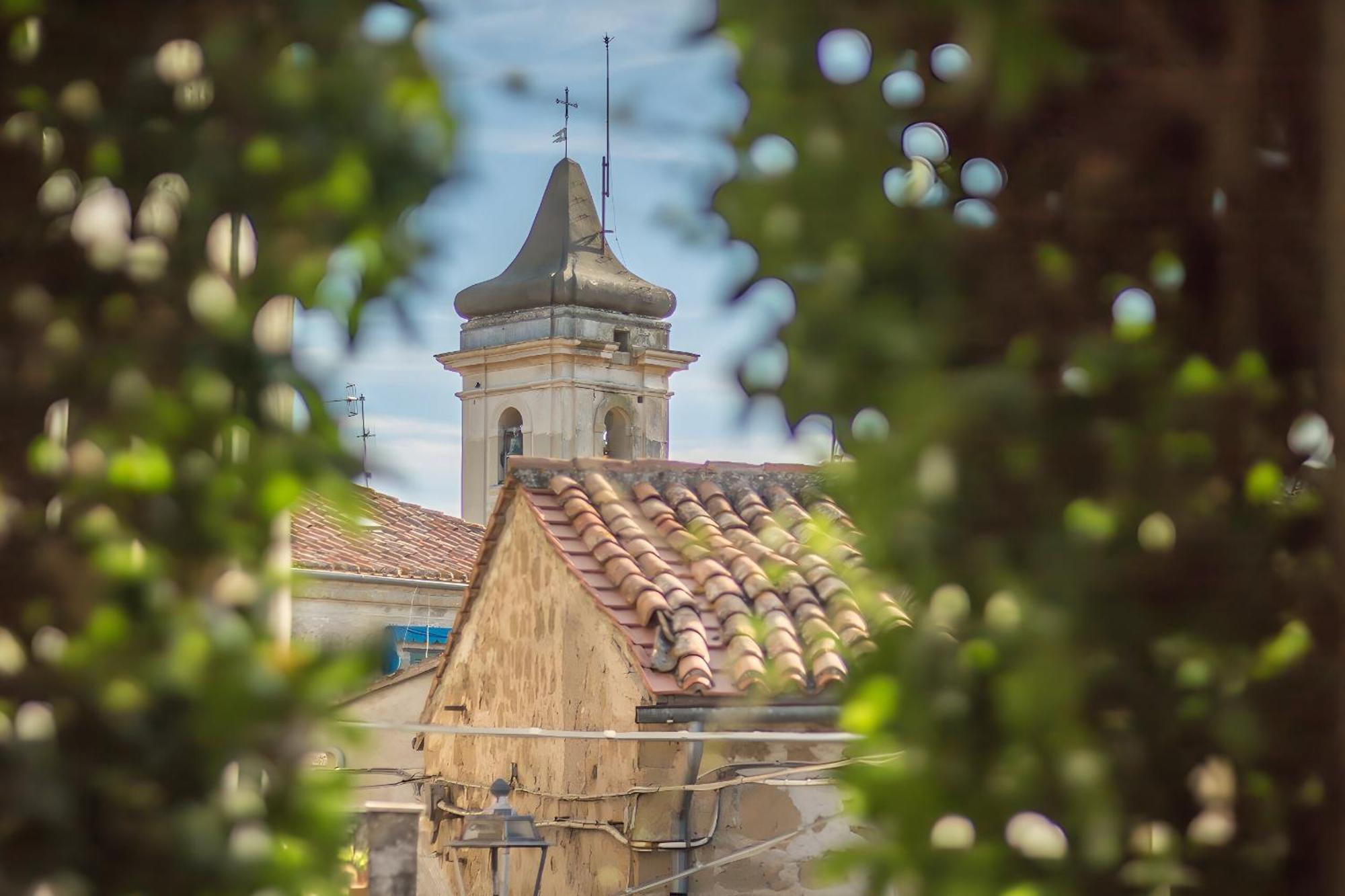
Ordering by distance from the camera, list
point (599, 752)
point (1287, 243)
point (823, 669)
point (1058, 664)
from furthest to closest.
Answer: point (599, 752) → point (823, 669) → point (1287, 243) → point (1058, 664)

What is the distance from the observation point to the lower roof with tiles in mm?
8148

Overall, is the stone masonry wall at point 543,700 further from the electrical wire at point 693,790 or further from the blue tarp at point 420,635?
the blue tarp at point 420,635

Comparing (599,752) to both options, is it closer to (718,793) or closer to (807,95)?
(718,793)

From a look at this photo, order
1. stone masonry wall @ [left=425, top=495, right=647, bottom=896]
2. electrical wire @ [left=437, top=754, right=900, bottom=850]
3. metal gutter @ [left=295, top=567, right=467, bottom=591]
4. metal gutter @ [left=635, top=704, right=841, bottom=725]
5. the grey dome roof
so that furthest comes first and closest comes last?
1. the grey dome roof
2. metal gutter @ [left=295, top=567, right=467, bottom=591]
3. stone masonry wall @ [left=425, top=495, right=647, bottom=896]
4. metal gutter @ [left=635, top=704, right=841, bottom=725]
5. electrical wire @ [left=437, top=754, right=900, bottom=850]

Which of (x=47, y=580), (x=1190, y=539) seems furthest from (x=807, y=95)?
(x=47, y=580)

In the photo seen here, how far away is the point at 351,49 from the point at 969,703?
80 centimetres

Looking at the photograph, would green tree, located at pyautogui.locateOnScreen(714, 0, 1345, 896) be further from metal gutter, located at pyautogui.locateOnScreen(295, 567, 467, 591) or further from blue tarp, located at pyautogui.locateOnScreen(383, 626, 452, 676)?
blue tarp, located at pyautogui.locateOnScreen(383, 626, 452, 676)

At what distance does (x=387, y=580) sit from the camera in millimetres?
21344

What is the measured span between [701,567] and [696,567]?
5 cm

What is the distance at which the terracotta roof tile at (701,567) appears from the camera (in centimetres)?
816

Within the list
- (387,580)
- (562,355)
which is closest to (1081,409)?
(387,580)

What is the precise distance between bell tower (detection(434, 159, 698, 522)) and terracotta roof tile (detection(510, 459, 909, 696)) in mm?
26405

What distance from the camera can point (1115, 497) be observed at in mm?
1428

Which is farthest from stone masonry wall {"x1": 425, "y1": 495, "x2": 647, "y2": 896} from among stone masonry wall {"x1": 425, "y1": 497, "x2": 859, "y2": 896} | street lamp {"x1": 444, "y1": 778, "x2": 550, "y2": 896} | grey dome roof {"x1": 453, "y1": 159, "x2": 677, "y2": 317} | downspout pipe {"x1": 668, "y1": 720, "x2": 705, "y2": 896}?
grey dome roof {"x1": 453, "y1": 159, "x2": 677, "y2": 317}
